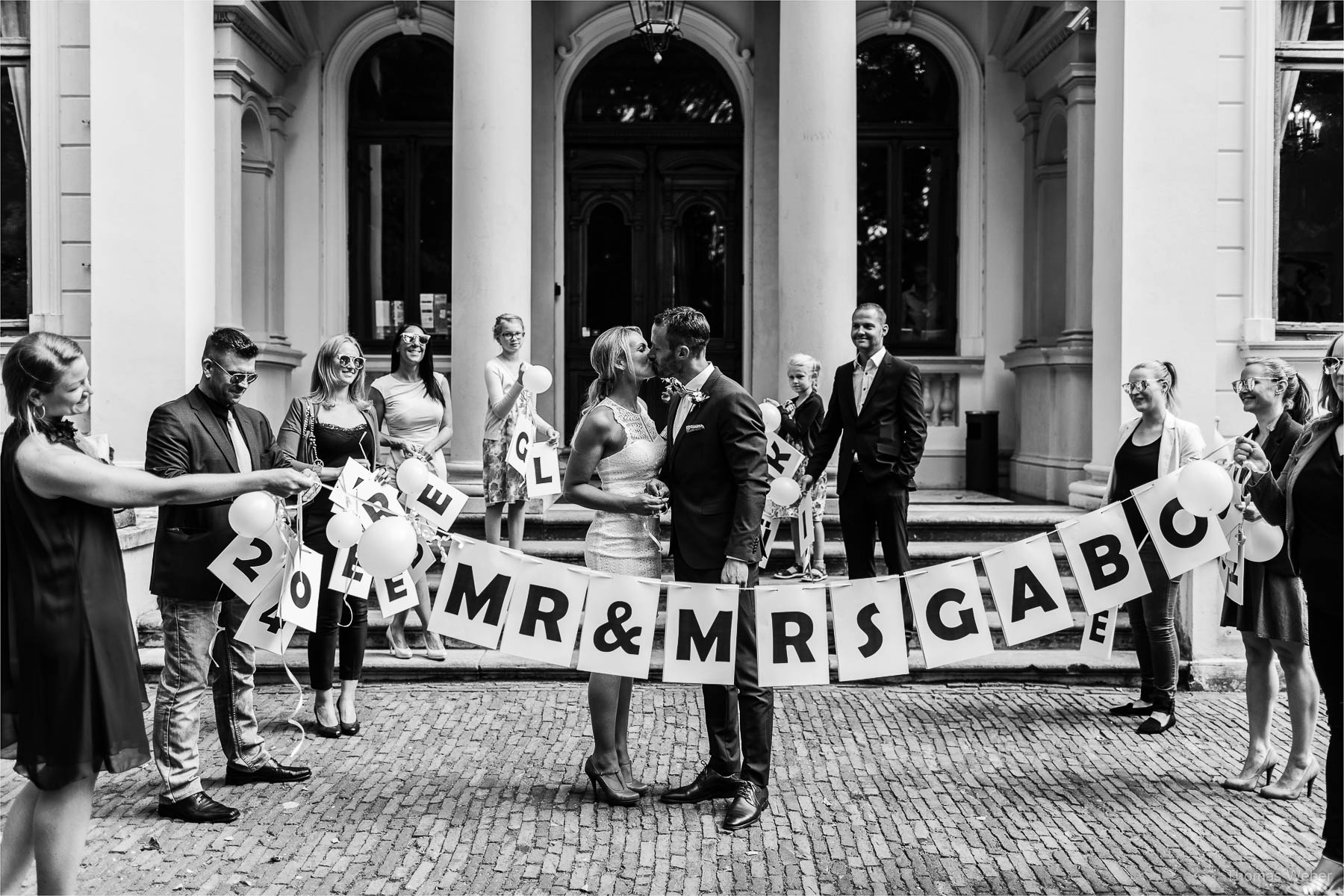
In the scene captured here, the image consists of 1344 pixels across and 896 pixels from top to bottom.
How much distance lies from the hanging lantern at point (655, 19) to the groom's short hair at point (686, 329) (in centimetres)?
678

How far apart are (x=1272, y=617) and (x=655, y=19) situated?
842 centimetres

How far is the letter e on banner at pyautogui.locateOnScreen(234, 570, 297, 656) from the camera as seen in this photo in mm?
5590

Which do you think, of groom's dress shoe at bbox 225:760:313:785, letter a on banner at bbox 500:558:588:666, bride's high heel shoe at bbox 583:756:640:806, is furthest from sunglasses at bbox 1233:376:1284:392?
groom's dress shoe at bbox 225:760:313:785

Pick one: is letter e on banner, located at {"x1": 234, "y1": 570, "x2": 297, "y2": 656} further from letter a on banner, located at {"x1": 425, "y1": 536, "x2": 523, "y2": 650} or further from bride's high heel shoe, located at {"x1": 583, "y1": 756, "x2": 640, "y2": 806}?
bride's high heel shoe, located at {"x1": 583, "y1": 756, "x2": 640, "y2": 806}

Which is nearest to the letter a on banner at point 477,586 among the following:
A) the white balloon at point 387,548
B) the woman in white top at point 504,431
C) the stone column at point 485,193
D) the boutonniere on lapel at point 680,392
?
the white balloon at point 387,548

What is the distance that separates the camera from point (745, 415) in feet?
18.0

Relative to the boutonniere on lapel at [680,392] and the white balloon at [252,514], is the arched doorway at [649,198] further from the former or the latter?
the white balloon at [252,514]

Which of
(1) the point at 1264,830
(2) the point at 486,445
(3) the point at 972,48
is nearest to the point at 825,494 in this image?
(2) the point at 486,445

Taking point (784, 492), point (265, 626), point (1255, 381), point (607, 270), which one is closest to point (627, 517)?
point (784, 492)

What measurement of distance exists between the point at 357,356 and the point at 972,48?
960cm

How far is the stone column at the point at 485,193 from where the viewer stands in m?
10.2

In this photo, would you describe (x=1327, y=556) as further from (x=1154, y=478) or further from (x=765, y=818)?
(x=765, y=818)

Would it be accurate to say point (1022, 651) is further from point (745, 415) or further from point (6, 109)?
point (6, 109)

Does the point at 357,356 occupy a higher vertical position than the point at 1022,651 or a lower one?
higher
